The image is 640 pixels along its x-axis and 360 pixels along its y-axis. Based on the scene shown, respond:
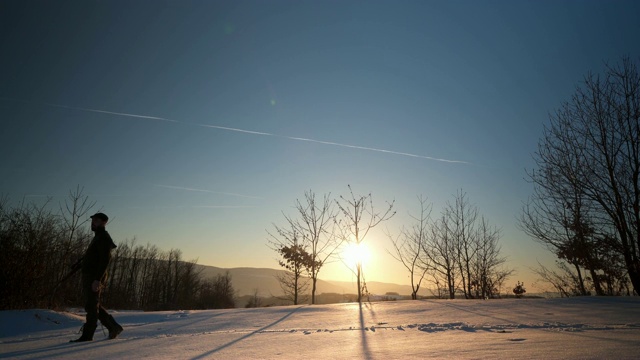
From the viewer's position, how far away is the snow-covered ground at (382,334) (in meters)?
2.93

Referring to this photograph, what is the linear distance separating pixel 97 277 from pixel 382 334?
4.46 metres

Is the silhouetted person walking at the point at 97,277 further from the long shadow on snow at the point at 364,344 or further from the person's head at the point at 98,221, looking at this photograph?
the long shadow on snow at the point at 364,344

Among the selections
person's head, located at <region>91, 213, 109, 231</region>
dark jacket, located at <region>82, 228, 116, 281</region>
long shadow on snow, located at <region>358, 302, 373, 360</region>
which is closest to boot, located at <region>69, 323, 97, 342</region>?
dark jacket, located at <region>82, 228, 116, 281</region>

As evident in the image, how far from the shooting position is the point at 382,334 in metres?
4.21

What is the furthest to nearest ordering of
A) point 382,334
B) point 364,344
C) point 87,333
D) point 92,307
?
point 92,307, point 87,333, point 382,334, point 364,344

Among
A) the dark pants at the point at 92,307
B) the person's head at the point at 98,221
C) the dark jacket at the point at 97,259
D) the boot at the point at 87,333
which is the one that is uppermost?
the person's head at the point at 98,221

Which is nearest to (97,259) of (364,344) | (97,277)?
(97,277)

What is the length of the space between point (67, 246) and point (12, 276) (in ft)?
11.4

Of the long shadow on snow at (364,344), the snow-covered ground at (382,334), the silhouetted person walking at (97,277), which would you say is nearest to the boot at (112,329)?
the silhouetted person walking at (97,277)

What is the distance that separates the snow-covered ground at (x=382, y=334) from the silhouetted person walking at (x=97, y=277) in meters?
0.28

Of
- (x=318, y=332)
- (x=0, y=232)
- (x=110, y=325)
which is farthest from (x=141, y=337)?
(x=0, y=232)

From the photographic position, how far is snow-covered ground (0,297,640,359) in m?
2.93

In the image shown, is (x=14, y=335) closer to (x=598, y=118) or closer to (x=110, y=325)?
(x=110, y=325)

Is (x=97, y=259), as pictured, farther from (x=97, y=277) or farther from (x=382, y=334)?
(x=382, y=334)
